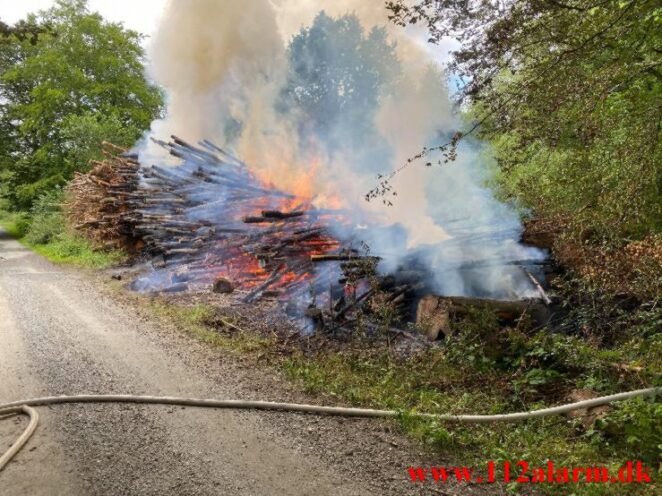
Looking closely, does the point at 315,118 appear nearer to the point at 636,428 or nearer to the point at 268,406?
the point at 268,406

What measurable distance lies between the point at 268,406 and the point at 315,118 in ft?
41.8

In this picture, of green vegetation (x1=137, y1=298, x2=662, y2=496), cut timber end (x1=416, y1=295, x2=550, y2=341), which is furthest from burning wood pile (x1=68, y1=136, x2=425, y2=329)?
green vegetation (x1=137, y1=298, x2=662, y2=496)

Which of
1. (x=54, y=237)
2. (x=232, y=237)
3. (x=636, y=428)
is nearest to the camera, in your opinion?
(x=636, y=428)

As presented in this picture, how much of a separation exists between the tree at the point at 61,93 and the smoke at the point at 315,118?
A: 9.19 metres

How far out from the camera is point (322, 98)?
56.7 feet

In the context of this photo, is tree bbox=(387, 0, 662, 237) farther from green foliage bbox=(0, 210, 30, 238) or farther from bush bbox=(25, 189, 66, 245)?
green foliage bbox=(0, 210, 30, 238)

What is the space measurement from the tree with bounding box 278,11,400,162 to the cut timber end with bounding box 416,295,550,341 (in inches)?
330

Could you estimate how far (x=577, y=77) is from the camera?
4.85m

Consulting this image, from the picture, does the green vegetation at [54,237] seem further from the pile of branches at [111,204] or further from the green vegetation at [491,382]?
the green vegetation at [491,382]

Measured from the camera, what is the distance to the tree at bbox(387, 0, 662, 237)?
436 centimetres

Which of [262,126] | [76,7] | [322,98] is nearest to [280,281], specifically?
[262,126]

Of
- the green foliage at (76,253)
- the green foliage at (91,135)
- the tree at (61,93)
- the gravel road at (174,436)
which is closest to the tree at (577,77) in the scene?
the gravel road at (174,436)

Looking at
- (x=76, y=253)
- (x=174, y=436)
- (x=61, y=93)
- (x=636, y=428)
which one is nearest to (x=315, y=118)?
(x=76, y=253)

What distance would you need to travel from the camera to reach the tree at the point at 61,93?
81.3 ft
